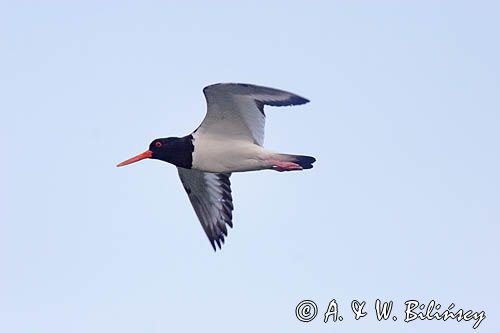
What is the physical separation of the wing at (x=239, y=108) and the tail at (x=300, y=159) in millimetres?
443

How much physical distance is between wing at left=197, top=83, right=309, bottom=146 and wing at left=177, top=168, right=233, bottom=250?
1636 mm

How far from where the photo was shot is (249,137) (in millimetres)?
14141

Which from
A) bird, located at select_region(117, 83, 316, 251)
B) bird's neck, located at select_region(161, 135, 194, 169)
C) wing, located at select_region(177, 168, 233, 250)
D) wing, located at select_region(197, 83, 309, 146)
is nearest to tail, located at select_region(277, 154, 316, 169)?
bird, located at select_region(117, 83, 316, 251)

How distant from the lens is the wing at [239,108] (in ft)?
43.4

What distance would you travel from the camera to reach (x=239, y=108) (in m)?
13.8

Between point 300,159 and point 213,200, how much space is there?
232cm

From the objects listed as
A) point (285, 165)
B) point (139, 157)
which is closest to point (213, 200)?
point (139, 157)

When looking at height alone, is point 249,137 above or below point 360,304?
above

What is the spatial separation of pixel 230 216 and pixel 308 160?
2.27 metres

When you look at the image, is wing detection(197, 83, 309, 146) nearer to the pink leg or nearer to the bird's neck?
the bird's neck

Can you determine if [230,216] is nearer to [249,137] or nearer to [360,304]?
[249,137]

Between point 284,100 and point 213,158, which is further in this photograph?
point 213,158

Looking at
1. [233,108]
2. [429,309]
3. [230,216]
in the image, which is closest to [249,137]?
[233,108]

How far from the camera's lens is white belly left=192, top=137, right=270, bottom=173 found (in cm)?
1403
